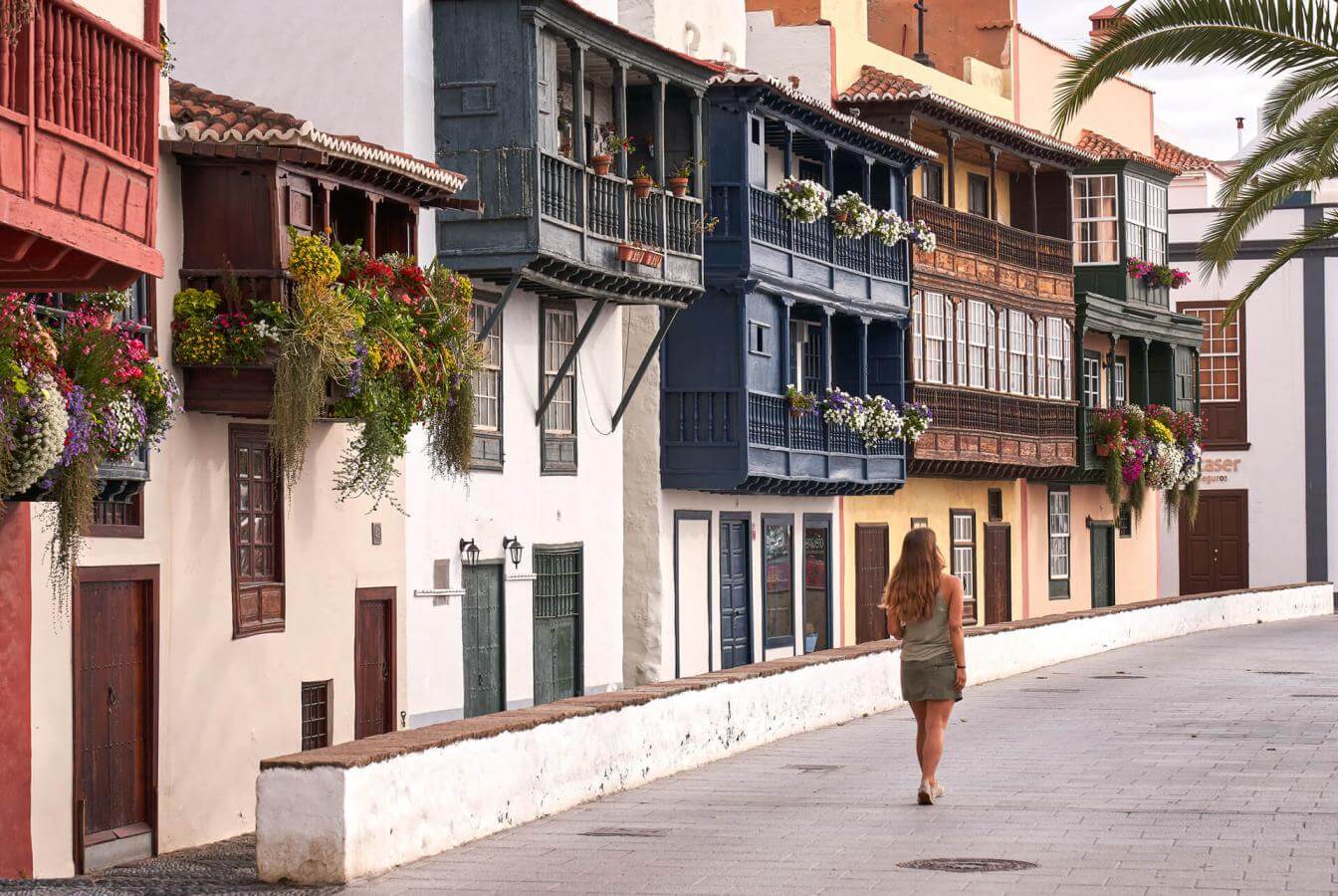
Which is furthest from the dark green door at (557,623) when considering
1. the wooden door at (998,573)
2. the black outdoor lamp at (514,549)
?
the wooden door at (998,573)

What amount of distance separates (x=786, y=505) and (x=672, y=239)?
25.0ft

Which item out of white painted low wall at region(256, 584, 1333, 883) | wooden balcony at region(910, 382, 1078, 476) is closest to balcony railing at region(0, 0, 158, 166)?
white painted low wall at region(256, 584, 1333, 883)

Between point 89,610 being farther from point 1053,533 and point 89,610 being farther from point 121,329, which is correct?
point 1053,533

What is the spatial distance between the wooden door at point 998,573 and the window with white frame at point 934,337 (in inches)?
216

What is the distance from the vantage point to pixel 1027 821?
14.8 meters

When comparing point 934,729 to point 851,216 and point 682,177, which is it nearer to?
point 682,177

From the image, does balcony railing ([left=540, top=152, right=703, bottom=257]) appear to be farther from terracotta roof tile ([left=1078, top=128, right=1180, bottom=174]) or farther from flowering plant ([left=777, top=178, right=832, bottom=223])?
terracotta roof tile ([left=1078, top=128, right=1180, bottom=174])

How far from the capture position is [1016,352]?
41375mm

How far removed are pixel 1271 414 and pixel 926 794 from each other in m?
40.8

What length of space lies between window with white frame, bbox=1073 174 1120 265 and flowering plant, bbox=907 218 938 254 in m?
9.07

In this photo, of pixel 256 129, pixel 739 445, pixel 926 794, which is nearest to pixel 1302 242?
pixel 926 794

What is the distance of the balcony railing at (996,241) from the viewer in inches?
1499

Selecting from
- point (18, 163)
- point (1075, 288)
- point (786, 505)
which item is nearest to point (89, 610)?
point (18, 163)

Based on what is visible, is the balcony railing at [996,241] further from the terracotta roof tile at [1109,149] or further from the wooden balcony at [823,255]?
the terracotta roof tile at [1109,149]
